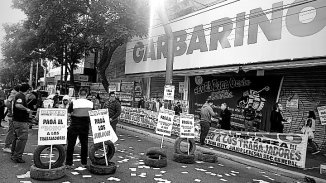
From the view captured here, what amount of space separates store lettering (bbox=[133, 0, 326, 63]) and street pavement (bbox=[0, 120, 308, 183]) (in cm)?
615

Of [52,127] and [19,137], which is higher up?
[52,127]

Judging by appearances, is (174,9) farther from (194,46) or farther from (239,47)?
(239,47)

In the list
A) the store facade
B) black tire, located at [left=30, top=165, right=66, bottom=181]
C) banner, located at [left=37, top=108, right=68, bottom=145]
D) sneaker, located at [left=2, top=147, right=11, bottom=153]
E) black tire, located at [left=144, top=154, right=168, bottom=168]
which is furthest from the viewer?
the store facade

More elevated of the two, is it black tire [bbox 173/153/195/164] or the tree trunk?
the tree trunk

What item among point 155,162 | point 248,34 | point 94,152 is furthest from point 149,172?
point 248,34

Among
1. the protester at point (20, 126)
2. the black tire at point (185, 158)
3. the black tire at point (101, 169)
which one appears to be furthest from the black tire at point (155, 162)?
the protester at point (20, 126)

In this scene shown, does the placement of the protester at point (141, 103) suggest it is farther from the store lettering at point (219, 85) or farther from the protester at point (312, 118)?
the protester at point (312, 118)

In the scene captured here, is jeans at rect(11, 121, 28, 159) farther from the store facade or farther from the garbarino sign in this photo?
the garbarino sign

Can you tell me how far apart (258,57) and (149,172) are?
8.49 meters

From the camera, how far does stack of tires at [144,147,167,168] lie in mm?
7699

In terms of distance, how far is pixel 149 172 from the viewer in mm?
7129

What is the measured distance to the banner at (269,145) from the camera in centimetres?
906

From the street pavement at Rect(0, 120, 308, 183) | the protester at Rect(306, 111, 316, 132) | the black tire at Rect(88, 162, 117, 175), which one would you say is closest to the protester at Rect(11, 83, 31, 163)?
the street pavement at Rect(0, 120, 308, 183)

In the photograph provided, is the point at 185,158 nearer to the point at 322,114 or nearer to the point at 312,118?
the point at 312,118
